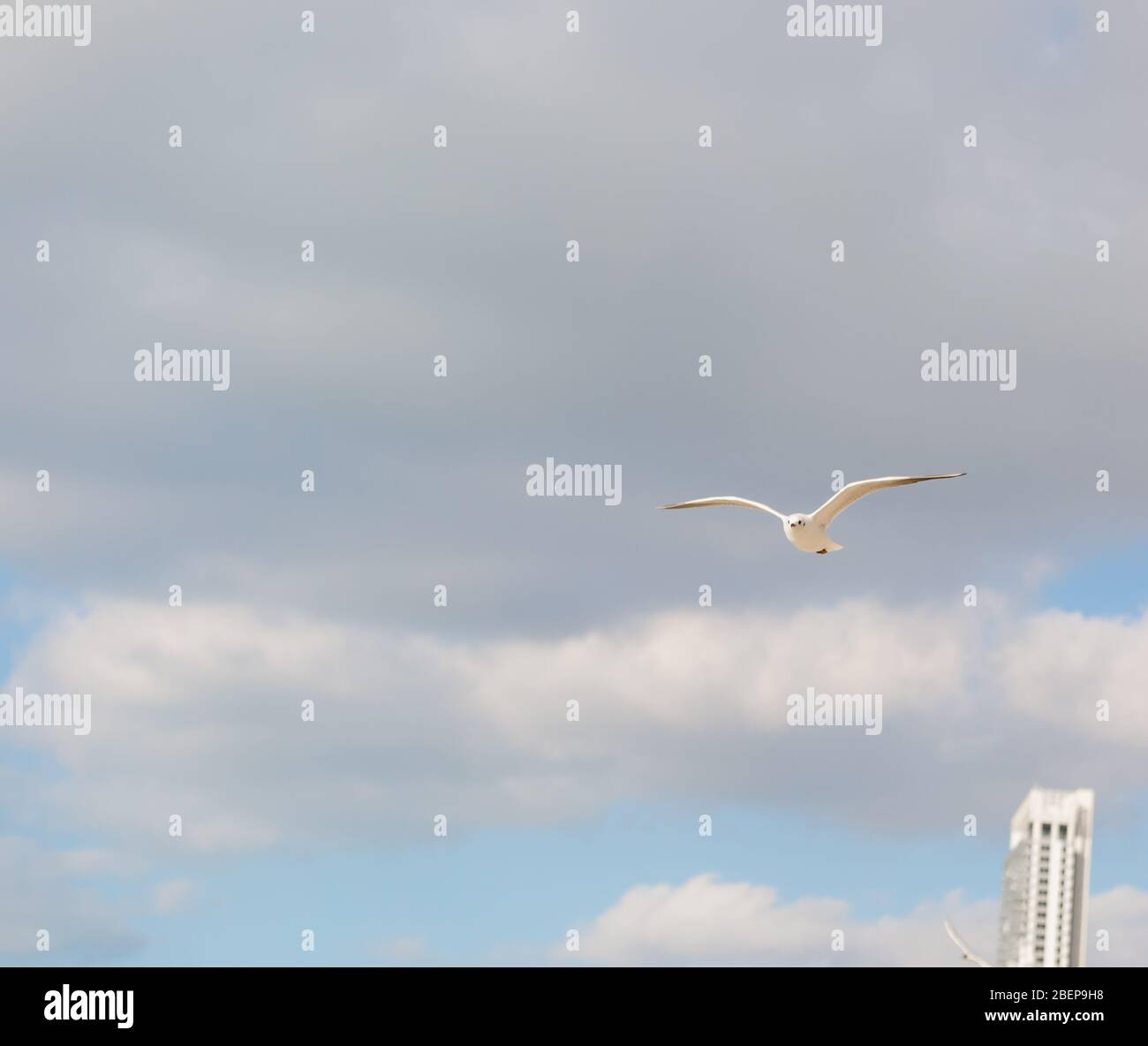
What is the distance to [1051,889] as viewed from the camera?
148375 millimetres

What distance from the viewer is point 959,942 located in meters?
150

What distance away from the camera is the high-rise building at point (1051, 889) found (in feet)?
488

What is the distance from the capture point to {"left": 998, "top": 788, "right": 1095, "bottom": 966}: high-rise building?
14862 centimetres

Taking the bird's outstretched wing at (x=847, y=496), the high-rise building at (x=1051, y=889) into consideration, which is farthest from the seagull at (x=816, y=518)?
the high-rise building at (x=1051, y=889)

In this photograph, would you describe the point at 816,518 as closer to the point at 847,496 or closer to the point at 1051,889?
the point at 847,496

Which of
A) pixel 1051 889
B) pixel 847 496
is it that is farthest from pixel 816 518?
pixel 1051 889

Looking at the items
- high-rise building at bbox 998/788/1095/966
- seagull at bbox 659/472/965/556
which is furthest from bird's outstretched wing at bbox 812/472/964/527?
high-rise building at bbox 998/788/1095/966

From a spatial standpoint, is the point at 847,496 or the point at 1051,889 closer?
the point at 847,496

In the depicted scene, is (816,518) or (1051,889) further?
(1051,889)

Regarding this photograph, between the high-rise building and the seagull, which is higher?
the seagull

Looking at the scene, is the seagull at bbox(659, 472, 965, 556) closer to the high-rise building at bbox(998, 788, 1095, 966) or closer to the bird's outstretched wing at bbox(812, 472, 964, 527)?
the bird's outstretched wing at bbox(812, 472, 964, 527)
